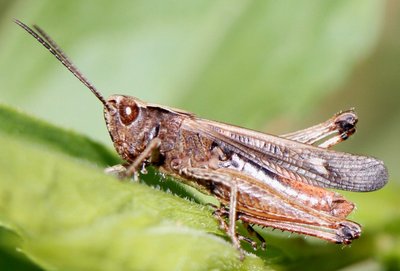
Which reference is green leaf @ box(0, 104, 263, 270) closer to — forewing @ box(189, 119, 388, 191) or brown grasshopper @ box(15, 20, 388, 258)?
brown grasshopper @ box(15, 20, 388, 258)

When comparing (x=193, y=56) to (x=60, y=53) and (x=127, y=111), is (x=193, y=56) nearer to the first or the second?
(x=127, y=111)

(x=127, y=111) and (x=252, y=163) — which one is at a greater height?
(x=127, y=111)

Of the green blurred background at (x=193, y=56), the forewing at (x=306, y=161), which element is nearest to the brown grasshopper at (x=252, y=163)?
the forewing at (x=306, y=161)

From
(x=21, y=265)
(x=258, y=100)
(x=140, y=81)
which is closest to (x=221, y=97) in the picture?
(x=258, y=100)

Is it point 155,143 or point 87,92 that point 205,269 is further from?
point 87,92

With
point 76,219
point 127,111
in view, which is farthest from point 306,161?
point 76,219

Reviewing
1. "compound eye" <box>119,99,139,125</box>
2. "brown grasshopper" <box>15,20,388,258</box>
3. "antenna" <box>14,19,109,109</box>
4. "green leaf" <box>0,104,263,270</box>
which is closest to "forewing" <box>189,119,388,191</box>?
"brown grasshopper" <box>15,20,388,258</box>

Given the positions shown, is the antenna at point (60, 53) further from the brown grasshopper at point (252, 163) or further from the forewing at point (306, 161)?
the forewing at point (306, 161)
